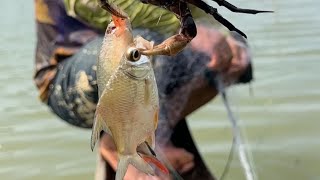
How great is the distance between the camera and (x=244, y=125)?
4.50 metres

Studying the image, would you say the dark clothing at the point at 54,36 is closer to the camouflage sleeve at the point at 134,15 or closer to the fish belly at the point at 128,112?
the camouflage sleeve at the point at 134,15

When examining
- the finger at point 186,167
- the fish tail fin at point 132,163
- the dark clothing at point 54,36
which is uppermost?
the fish tail fin at point 132,163

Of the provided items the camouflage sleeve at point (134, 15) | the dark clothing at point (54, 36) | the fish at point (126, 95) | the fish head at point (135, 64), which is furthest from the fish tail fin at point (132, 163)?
the dark clothing at point (54, 36)

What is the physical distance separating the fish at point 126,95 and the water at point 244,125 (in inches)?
56.7

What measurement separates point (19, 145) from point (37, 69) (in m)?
1.58

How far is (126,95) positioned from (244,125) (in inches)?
121

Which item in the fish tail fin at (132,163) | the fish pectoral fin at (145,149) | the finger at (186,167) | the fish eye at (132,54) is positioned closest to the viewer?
the fish eye at (132,54)

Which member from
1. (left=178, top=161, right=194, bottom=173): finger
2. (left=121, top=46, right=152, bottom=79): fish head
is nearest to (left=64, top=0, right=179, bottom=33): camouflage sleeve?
(left=178, top=161, right=194, bottom=173): finger

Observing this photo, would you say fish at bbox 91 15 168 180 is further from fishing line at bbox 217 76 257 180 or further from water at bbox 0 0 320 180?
water at bbox 0 0 320 180

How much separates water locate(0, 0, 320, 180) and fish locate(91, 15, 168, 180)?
144 centimetres

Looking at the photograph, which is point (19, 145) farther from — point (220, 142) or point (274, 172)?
point (274, 172)

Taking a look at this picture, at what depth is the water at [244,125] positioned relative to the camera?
3.94 m

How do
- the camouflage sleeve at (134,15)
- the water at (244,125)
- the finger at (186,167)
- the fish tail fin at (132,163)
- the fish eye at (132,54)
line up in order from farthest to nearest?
the water at (244,125) < the finger at (186,167) < the camouflage sleeve at (134,15) < the fish tail fin at (132,163) < the fish eye at (132,54)

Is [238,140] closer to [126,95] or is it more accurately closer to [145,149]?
[145,149]
